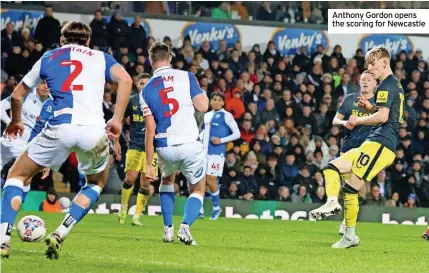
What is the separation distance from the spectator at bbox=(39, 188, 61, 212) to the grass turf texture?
455cm

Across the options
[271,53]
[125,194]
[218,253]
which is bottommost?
[125,194]

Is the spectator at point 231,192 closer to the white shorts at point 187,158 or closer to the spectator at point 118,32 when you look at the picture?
the spectator at point 118,32

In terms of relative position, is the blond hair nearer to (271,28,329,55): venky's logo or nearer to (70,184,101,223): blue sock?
(70,184,101,223): blue sock

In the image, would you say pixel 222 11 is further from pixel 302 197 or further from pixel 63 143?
pixel 63 143

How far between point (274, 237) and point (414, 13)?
1369cm

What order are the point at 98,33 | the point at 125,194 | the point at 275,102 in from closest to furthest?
the point at 125,194
the point at 98,33
the point at 275,102

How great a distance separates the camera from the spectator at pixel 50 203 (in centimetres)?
1888

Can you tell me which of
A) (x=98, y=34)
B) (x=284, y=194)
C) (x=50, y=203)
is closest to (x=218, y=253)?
(x=50, y=203)

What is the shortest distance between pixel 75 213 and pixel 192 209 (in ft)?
6.95

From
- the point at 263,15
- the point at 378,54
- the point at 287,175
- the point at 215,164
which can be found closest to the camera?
the point at 378,54

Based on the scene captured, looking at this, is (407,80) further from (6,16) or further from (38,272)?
(38,272)

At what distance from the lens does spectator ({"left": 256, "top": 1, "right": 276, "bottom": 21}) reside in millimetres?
25531

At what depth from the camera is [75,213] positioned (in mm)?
8391

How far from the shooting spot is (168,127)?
10273 mm
